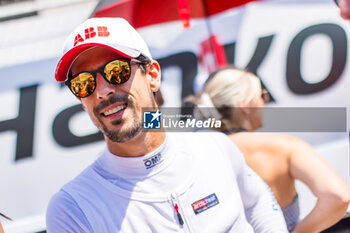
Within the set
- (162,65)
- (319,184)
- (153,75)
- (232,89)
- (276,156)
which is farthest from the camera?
(162,65)

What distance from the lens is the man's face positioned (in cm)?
121

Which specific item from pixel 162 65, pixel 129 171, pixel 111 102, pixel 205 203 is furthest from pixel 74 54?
pixel 162 65

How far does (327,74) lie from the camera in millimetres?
2594

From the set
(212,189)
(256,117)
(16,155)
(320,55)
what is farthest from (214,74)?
(16,155)

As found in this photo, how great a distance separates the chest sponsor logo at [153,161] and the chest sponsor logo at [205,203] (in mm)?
196

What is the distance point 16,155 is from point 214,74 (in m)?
1.31

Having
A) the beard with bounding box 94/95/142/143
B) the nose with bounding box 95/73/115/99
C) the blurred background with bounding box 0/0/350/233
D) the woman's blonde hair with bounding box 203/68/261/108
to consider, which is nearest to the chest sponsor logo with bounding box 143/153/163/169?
the beard with bounding box 94/95/142/143

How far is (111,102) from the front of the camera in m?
1.20

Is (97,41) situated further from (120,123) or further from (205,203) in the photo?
(205,203)

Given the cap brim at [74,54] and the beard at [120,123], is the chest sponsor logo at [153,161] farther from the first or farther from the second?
the cap brim at [74,54]

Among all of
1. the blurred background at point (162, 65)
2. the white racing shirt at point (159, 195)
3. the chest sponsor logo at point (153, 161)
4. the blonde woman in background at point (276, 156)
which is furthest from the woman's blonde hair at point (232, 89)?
the chest sponsor logo at point (153, 161)

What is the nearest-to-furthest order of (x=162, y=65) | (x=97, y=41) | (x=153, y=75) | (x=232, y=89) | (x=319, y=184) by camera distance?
(x=97, y=41), (x=153, y=75), (x=319, y=184), (x=232, y=89), (x=162, y=65)

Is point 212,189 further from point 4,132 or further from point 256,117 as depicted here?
point 4,132

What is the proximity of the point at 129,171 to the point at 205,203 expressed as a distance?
11.3 inches
